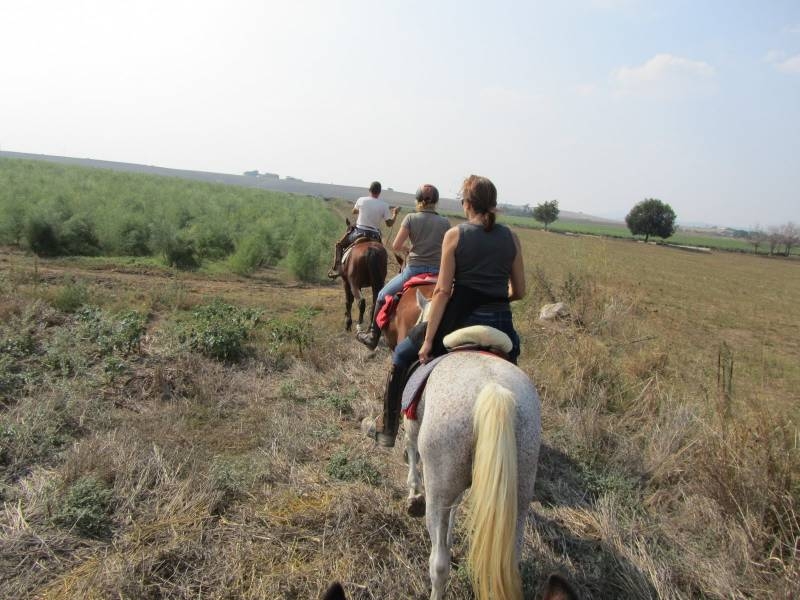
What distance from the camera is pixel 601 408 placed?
5.07 metres

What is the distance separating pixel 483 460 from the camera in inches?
83.2

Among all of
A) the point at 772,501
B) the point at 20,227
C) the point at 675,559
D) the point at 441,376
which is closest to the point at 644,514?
the point at 675,559

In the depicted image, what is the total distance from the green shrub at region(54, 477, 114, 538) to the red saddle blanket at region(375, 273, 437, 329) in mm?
2655

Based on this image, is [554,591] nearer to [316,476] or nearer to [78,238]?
[316,476]

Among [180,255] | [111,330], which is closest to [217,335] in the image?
[111,330]

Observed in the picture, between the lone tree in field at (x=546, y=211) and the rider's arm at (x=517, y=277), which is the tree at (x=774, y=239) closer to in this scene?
the lone tree in field at (x=546, y=211)

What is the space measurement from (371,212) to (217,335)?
139 inches

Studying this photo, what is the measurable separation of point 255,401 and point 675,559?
394 centimetres

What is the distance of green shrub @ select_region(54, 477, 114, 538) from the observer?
9.77 feet

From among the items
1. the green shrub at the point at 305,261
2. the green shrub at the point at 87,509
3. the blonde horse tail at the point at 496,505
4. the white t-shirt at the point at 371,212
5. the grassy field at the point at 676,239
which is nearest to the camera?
the blonde horse tail at the point at 496,505

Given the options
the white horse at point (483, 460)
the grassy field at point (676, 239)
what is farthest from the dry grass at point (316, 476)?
the grassy field at point (676, 239)

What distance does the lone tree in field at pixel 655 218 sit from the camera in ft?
217

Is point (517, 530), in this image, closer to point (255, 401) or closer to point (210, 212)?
point (255, 401)

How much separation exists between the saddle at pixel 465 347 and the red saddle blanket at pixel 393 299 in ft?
5.90
